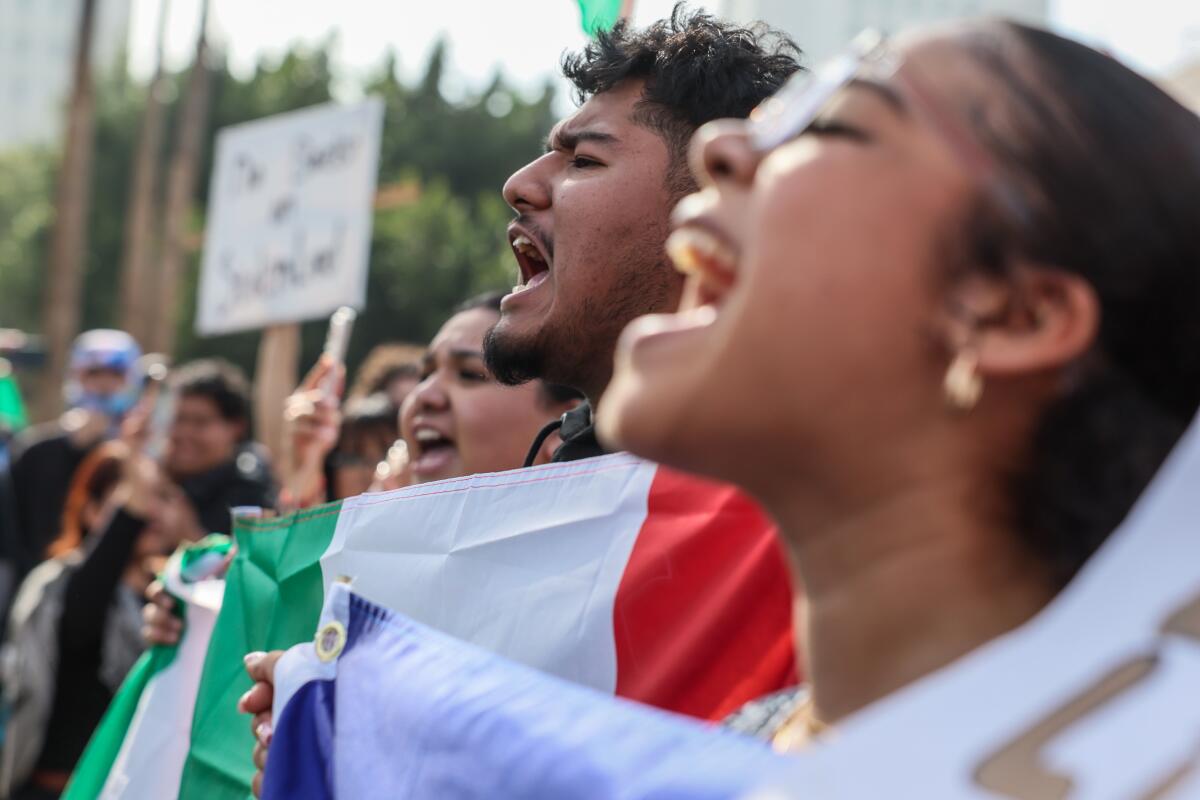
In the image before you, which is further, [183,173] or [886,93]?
[183,173]

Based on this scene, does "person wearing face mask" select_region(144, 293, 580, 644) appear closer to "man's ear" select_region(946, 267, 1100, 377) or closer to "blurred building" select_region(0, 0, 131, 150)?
"man's ear" select_region(946, 267, 1100, 377)

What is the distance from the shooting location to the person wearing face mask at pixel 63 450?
5.68m

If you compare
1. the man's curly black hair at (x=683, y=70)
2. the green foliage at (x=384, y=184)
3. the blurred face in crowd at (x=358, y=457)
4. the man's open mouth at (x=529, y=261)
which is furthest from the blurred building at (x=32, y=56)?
the man's open mouth at (x=529, y=261)

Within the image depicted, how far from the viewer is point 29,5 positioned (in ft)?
216

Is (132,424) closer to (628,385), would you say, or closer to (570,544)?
(570,544)

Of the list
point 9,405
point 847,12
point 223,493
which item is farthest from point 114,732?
point 847,12

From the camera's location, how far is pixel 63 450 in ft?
19.1

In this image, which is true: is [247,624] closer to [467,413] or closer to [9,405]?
[467,413]

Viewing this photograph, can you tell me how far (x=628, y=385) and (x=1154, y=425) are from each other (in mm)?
427

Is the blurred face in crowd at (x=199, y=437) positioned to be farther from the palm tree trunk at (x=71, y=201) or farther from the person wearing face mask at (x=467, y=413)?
the palm tree trunk at (x=71, y=201)

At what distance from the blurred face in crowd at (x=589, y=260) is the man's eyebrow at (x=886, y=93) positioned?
3.45ft

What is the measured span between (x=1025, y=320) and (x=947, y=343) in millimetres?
64

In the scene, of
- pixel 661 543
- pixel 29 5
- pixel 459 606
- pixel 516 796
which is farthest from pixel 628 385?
pixel 29 5

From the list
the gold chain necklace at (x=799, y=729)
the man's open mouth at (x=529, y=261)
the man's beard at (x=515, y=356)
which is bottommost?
the gold chain necklace at (x=799, y=729)
